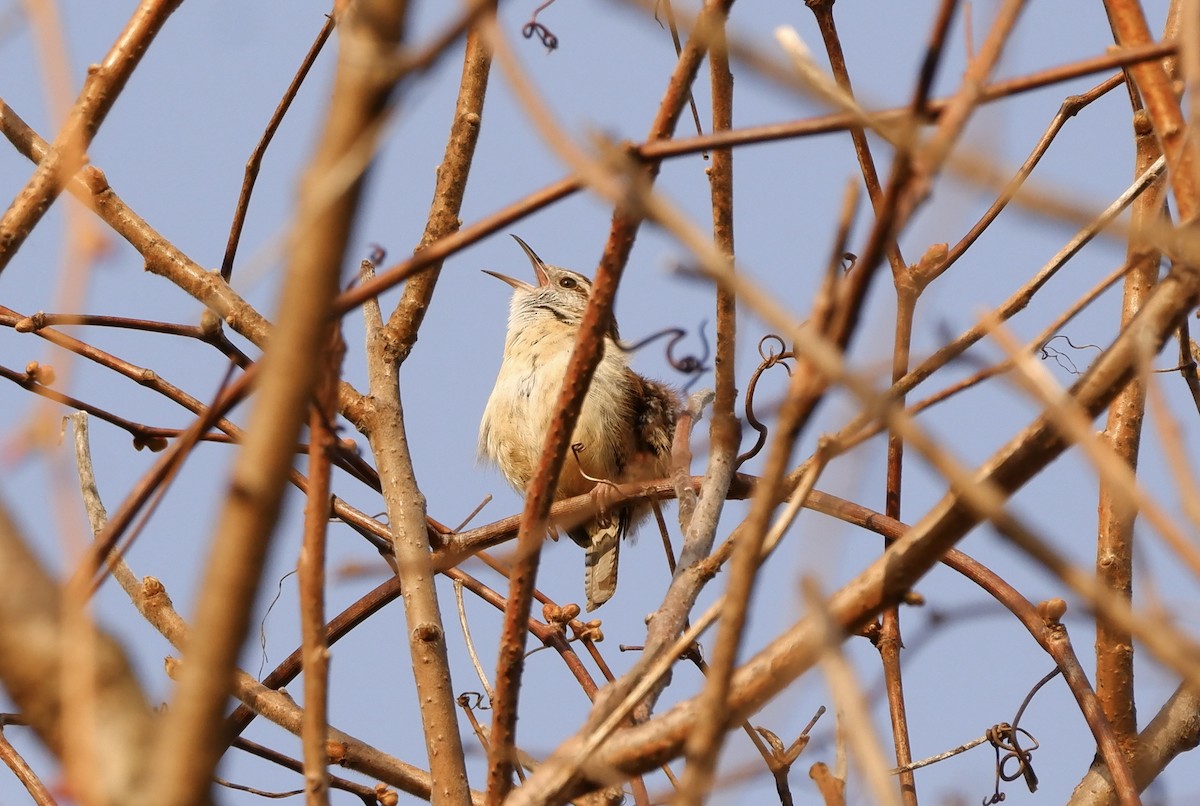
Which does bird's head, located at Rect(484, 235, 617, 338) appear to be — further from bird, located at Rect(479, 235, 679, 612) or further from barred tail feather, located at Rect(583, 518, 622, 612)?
barred tail feather, located at Rect(583, 518, 622, 612)

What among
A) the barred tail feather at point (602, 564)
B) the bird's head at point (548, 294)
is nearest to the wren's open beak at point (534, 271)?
the bird's head at point (548, 294)

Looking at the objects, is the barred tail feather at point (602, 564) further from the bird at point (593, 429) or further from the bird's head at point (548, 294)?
the bird's head at point (548, 294)

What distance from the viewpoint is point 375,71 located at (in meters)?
1.00

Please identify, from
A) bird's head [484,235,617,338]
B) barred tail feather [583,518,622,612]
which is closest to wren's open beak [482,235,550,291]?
bird's head [484,235,617,338]

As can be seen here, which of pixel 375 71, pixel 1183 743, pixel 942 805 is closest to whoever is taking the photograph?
pixel 375 71

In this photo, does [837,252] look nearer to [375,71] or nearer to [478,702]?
[375,71]

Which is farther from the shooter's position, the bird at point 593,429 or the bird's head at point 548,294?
the bird's head at point 548,294

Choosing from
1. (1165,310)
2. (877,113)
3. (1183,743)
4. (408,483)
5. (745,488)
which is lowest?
(1165,310)

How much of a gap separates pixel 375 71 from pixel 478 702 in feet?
8.86

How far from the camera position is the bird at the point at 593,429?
587 centimetres

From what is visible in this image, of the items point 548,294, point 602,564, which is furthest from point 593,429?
point 548,294

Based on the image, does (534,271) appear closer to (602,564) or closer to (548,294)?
(548,294)

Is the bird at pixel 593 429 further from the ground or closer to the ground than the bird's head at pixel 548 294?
closer to the ground

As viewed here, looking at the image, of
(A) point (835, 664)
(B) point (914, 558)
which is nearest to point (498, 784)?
(B) point (914, 558)
